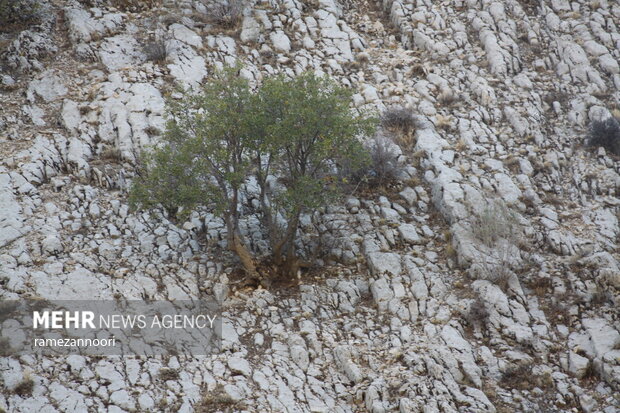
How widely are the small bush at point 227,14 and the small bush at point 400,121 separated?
839 centimetres

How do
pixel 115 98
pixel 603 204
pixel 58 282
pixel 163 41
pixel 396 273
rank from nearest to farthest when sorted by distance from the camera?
pixel 58 282 → pixel 396 273 → pixel 603 204 → pixel 115 98 → pixel 163 41

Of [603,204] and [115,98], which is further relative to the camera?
[115,98]

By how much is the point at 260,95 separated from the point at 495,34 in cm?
1338

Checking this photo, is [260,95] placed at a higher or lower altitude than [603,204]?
higher

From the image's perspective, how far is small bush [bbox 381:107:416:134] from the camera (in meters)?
20.3

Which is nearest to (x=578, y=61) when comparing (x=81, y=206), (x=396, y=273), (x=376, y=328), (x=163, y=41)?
(x=396, y=273)

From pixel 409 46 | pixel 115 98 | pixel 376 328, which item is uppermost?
pixel 409 46

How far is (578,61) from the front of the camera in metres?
22.7

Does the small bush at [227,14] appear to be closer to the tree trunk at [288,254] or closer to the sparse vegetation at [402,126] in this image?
the sparse vegetation at [402,126]

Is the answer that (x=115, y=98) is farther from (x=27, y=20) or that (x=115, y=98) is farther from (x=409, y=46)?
(x=409, y=46)

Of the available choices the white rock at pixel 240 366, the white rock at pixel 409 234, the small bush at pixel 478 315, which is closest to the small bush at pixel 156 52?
the white rock at pixel 409 234

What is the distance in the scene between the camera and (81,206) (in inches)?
645

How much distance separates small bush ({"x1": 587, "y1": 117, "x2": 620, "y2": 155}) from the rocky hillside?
1.92ft

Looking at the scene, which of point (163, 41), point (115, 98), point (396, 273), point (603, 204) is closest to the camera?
point (396, 273)
